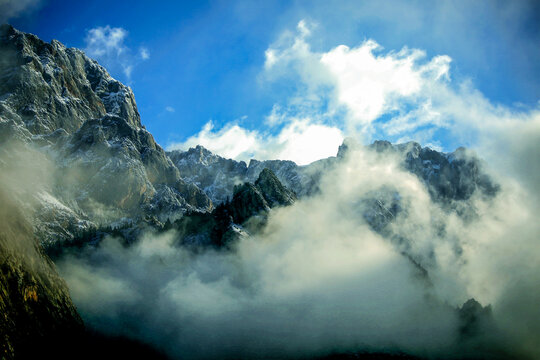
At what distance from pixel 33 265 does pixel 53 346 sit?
37.0ft

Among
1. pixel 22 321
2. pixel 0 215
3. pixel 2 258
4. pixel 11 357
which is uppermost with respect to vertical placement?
pixel 0 215

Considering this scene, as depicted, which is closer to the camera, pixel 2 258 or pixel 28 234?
pixel 2 258

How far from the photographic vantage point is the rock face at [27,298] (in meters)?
40.2

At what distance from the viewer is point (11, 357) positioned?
38.3 metres

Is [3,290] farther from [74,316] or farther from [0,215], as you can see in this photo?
[74,316]

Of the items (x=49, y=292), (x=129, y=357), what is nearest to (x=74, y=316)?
(x=49, y=292)

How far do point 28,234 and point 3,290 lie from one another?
16220mm

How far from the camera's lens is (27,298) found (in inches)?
1754

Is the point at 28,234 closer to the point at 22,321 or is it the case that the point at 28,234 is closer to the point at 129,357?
the point at 22,321

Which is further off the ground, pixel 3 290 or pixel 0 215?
pixel 0 215

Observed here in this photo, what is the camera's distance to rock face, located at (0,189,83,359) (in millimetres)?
40188

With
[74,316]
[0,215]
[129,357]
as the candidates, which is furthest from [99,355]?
[0,215]

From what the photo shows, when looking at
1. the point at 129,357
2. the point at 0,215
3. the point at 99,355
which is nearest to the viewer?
the point at 0,215

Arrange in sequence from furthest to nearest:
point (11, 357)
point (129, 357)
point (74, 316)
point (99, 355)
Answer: point (129, 357) → point (99, 355) → point (74, 316) → point (11, 357)
